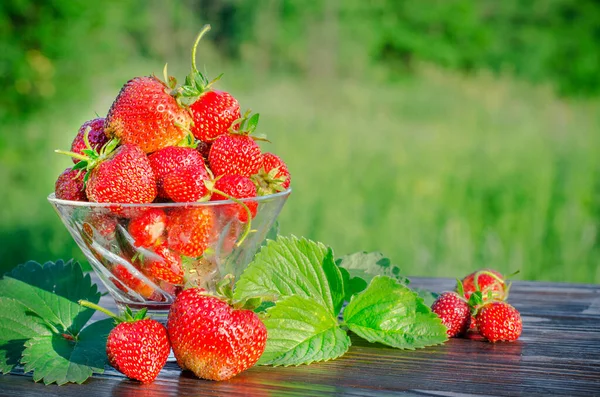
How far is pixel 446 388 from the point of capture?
2.62 feet

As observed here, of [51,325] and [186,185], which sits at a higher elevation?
[186,185]

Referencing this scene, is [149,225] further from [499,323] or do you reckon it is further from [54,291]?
[499,323]

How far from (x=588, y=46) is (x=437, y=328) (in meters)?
11.0

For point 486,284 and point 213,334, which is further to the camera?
point 486,284

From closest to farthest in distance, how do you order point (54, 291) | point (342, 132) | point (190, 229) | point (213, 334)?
1. point (213, 334)
2. point (190, 229)
3. point (54, 291)
4. point (342, 132)

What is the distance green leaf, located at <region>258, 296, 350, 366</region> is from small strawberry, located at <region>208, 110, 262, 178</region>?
160mm

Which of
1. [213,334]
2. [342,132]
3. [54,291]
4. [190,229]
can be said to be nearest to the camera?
[213,334]

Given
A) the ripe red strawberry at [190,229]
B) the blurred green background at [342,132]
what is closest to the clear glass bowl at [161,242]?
the ripe red strawberry at [190,229]

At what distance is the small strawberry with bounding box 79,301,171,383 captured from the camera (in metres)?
0.80

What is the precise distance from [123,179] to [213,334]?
0.20m

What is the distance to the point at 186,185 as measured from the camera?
2.83ft

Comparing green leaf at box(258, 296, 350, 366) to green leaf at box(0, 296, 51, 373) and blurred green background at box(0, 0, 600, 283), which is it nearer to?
green leaf at box(0, 296, 51, 373)

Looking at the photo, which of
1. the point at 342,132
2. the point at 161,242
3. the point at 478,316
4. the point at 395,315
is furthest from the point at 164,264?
the point at 342,132

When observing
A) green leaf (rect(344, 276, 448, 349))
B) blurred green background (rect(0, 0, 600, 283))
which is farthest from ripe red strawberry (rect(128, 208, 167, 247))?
blurred green background (rect(0, 0, 600, 283))
